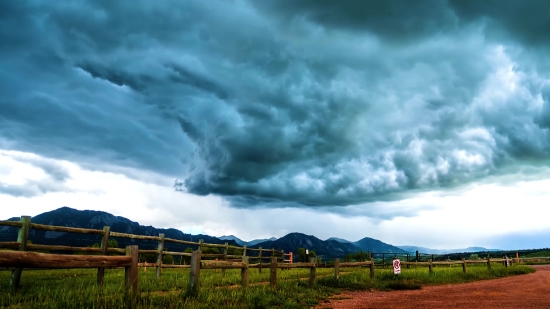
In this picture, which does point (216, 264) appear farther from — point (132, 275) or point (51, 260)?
point (51, 260)

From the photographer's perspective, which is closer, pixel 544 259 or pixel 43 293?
pixel 43 293

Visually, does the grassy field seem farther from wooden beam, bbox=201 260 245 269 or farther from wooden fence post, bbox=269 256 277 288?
wooden beam, bbox=201 260 245 269

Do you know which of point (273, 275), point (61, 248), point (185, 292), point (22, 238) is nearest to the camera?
point (185, 292)

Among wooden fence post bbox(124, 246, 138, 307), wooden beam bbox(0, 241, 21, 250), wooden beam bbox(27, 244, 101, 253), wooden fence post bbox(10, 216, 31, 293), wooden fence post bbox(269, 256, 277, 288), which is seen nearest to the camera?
wooden fence post bbox(124, 246, 138, 307)

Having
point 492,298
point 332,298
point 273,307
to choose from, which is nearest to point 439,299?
point 492,298

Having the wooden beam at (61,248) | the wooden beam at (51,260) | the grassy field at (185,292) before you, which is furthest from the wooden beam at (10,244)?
the wooden beam at (51,260)

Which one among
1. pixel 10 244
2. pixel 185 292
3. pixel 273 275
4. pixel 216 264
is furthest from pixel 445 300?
pixel 10 244

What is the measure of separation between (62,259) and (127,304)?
1.68 metres

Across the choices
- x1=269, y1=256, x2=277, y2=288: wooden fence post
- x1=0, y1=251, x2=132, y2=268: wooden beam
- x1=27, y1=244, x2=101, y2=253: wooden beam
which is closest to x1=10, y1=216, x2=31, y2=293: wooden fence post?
x1=27, y1=244, x2=101, y2=253: wooden beam

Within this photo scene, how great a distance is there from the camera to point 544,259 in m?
46.0

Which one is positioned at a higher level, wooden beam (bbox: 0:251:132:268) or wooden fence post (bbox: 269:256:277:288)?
wooden beam (bbox: 0:251:132:268)

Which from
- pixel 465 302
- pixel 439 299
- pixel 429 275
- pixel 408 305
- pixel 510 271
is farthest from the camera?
pixel 510 271

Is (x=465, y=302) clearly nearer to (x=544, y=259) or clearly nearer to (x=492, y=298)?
(x=492, y=298)

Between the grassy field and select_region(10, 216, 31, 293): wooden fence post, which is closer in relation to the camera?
the grassy field
